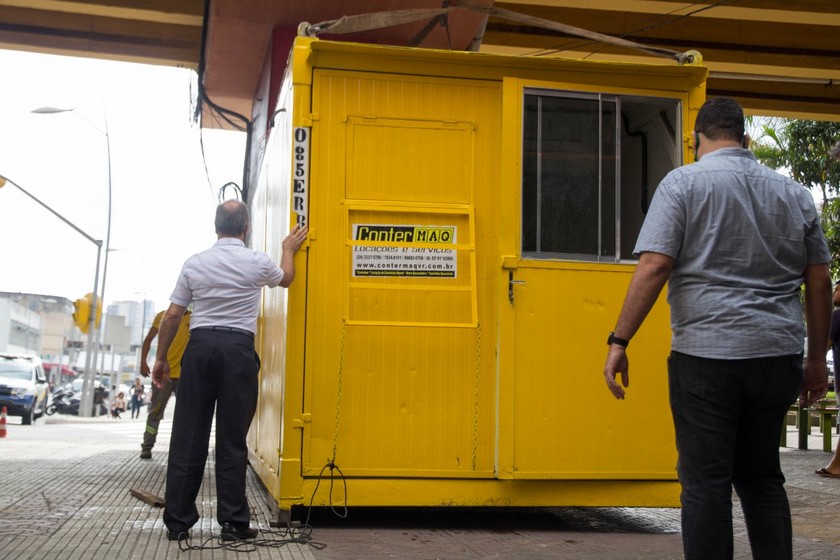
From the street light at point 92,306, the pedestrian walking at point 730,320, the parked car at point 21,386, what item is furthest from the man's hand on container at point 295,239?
the parked car at point 21,386

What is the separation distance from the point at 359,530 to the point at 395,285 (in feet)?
4.72

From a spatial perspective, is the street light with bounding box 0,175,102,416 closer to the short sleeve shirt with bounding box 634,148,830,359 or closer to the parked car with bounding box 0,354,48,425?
the parked car with bounding box 0,354,48,425

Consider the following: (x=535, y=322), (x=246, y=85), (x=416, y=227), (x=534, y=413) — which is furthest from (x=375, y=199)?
(x=246, y=85)

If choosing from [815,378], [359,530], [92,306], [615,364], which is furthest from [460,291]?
[92,306]

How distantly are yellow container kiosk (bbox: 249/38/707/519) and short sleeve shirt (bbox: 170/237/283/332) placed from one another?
0.32 m

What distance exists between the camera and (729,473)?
3.58 m

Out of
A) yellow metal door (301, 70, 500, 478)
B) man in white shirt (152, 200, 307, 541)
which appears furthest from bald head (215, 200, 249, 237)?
yellow metal door (301, 70, 500, 478)

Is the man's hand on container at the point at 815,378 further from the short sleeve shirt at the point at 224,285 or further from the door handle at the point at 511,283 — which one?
the short sleeve shirt at the point at 224,285

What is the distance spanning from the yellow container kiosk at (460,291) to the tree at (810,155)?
20132 millimetres

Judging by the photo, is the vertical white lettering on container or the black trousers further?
the vertical white lettering on container

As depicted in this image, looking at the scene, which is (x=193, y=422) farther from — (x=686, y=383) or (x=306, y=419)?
(x=686, y=383)

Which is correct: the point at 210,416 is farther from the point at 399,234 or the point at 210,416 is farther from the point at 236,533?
the point at 399,234

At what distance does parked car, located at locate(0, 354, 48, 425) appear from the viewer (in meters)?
25.4

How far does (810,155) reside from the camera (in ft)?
84.7
